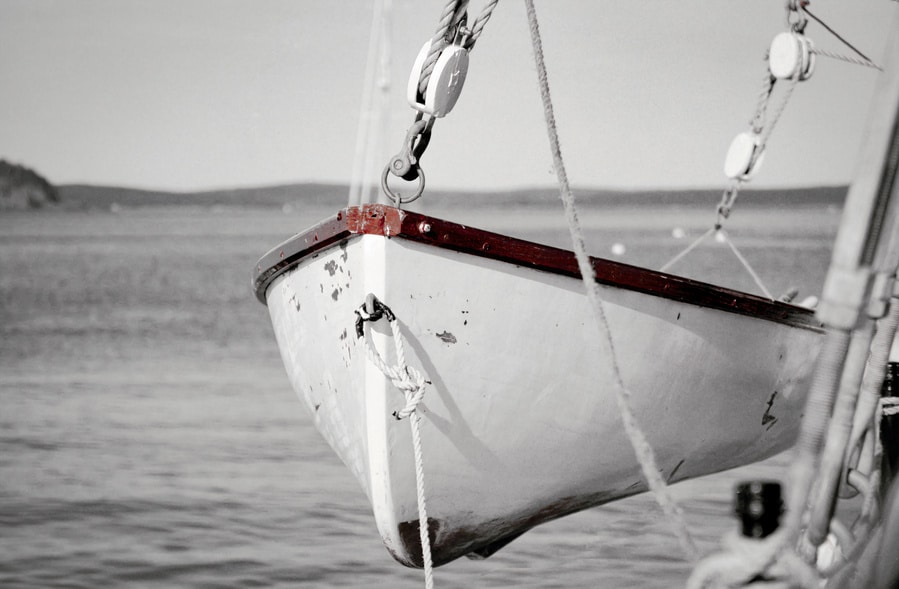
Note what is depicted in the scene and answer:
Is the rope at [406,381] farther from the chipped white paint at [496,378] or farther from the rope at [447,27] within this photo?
the rope at [447,27]

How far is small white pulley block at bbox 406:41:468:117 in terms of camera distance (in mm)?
3047

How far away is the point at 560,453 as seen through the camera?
3529mm

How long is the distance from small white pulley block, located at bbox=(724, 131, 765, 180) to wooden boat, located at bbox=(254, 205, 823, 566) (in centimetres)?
242

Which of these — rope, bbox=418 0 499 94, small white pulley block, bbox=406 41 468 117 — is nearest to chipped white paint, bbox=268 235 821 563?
small white pulley block, bbox=406 41 468 117

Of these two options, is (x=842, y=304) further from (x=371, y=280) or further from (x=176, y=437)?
(x=176, y=437)

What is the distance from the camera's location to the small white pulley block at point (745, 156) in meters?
6.17

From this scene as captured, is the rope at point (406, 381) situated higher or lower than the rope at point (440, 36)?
lower

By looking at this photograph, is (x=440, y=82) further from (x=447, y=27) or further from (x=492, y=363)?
(x=492, y=363)

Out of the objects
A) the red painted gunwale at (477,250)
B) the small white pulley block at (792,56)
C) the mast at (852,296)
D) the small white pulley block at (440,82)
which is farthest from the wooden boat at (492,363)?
the small white pulley block at (792,56)

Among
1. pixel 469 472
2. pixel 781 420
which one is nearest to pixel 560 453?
pixel 469 472

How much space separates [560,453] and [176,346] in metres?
12.4

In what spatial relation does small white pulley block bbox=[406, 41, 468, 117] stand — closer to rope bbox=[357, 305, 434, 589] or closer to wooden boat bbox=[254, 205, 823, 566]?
wooden boat bbox=[254, 205, 823, 566]

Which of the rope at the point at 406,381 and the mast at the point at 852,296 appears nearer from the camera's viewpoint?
the mast at the point at 852,296

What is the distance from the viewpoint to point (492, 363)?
3.20 meters
